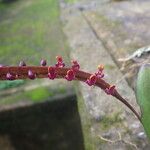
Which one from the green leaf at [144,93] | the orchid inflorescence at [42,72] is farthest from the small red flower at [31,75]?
the green leaf at [144,93]

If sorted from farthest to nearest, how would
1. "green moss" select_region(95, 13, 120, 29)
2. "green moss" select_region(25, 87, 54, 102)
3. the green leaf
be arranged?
"green moss" select_region(95, 13, 120, 29), "green moss" select_region(25, 87, 54, 102), the green leaf

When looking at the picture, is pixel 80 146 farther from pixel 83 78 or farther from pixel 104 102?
pixel 83 78

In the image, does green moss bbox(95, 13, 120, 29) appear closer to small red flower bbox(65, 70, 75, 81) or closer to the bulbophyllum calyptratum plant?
the bulbophyllum calyptratum plant

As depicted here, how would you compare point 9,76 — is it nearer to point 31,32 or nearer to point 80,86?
point 80,86

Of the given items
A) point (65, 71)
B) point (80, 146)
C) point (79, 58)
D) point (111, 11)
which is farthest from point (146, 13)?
point (65, 71)

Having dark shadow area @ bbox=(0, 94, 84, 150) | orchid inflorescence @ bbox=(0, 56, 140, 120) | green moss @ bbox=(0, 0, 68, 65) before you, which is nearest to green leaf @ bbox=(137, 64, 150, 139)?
orchid inflorescence @ bbox=(0, 56, 140, 120)
